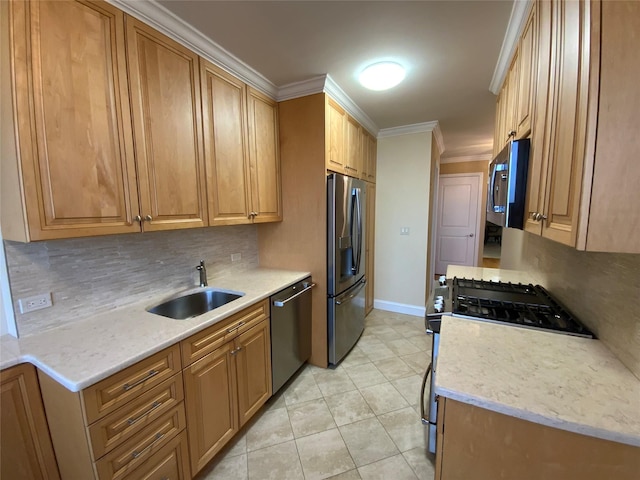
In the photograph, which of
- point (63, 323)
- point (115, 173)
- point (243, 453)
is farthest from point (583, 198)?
point (63, 323)

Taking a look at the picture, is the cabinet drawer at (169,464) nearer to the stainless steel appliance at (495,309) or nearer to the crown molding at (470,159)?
the stainless steel appliance at (495,309)

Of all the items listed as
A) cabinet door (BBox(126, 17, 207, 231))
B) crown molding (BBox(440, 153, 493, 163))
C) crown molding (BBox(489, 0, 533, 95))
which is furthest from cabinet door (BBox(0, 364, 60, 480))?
crown molding (BBox(440, 153, 493, 163))

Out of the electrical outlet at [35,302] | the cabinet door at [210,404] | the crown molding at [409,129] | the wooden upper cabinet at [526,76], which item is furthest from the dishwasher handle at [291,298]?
the crown molding at [409,129]

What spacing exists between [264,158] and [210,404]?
1.78m

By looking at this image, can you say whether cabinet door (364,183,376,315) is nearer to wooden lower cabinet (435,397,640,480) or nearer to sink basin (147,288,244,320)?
sink basin (147,288,244,320)

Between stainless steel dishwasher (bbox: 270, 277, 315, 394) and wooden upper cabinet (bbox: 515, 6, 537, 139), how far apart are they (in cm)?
174

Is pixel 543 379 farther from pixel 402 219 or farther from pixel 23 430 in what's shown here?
pixel 402 219

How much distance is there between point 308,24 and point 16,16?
125 centimetres

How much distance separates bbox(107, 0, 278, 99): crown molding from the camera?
4.35 feet

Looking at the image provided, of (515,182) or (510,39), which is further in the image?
(510,39)

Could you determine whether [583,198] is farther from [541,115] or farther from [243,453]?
[243,453]

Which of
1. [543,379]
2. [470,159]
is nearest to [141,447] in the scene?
[543,379]

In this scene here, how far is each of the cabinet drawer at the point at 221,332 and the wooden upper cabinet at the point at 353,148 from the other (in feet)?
5.31

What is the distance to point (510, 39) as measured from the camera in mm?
1606
